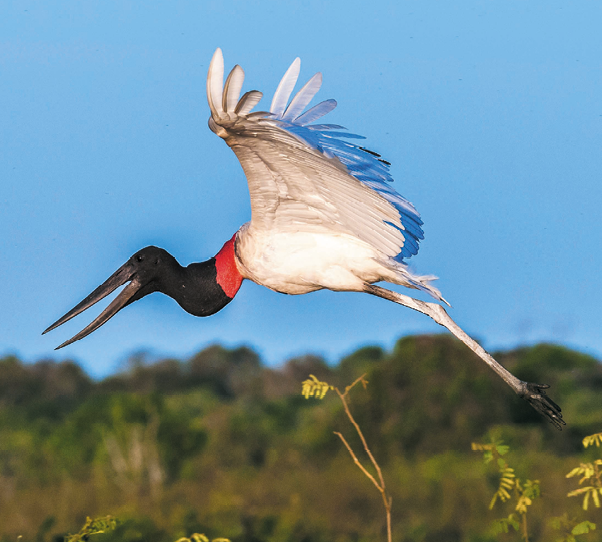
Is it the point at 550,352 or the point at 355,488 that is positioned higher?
the point at 550,352

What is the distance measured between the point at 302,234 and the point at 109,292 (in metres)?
1.53

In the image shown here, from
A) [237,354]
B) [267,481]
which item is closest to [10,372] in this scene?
[237,354]

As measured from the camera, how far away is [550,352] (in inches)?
Result: 1005

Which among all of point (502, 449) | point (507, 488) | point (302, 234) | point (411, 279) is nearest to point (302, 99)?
point (302, 234)

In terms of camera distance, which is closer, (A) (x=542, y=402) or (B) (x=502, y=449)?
(B) (x=502, y=449)

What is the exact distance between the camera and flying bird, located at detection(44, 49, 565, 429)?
12.7 feet

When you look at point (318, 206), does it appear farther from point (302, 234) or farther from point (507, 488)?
point (507, 488)

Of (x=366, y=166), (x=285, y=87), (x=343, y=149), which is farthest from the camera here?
(x=366, y=166)

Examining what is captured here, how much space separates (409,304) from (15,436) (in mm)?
19574

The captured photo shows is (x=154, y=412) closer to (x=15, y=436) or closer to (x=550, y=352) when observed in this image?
(x=15, y=436)

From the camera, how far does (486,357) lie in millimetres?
4531

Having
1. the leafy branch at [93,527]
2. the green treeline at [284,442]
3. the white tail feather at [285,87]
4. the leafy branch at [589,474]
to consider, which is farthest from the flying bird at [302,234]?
the green treeline at [284,442]

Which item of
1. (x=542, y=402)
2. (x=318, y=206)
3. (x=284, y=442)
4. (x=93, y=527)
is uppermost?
(x=284, y=442)

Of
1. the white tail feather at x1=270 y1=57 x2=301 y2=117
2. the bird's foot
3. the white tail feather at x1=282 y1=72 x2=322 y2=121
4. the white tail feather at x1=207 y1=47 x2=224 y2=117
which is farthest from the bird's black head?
the bird's foot
